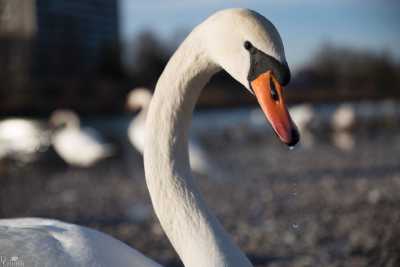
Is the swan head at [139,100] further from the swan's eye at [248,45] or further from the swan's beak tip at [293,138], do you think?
the swan's beak tip at [293,138]

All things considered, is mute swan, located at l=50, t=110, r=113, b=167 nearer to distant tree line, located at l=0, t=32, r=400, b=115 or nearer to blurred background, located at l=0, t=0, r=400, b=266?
blurred background, located at l=0, t=0, r=400, b=266

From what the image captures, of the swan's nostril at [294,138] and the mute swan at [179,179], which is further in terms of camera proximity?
the mute swan at [179,179]

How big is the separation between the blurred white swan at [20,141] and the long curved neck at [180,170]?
10.7 meters

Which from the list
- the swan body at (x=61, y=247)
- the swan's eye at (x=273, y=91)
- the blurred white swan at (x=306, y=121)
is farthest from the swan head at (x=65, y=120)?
the swan's eye at (x=273, y=91)

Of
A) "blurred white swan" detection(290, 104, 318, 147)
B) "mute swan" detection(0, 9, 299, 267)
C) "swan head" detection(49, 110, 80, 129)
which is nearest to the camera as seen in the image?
"mute swan" detection(0, 9, 299, 267)

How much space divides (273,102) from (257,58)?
5.5 inches

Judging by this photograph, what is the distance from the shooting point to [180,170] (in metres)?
1.93

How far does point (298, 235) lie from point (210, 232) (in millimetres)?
3062

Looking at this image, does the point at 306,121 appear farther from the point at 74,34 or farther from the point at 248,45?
the point at 248,45

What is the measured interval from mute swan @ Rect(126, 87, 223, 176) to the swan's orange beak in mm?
3582

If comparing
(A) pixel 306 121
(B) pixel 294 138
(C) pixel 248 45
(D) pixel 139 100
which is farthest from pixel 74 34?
(B) pixel 294 138

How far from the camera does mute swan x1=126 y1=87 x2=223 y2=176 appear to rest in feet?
26.2

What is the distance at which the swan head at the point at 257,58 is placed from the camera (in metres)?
1.61

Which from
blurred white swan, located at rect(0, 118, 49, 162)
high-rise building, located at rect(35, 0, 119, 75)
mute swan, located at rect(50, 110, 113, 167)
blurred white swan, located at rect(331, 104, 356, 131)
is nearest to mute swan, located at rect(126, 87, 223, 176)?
mute swan, located at rect(50, 110, 113, 167)
